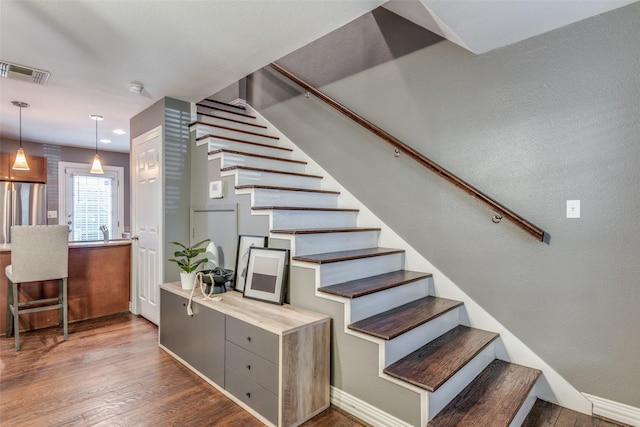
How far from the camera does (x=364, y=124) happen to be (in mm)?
2895

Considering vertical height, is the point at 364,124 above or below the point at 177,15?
below

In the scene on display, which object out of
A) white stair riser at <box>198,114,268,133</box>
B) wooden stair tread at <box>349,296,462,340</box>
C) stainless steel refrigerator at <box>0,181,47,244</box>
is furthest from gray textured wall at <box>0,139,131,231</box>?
wooden stair tread at <box>349,296,462,340</box>

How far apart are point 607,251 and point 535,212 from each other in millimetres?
417

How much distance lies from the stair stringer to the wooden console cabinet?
0.77 feet

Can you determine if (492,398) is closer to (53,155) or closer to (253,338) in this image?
(253,338)

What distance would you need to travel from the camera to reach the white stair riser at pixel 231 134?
3.40 meters

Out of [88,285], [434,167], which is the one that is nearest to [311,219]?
[434,167]

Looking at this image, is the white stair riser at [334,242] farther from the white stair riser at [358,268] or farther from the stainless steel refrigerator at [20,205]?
the stainless steel refrigerator at [20,205]

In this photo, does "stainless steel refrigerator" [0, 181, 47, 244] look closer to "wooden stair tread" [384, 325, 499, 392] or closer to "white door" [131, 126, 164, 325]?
"white door" [131, 126, 164, 325]

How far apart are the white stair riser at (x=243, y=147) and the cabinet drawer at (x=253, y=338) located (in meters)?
1.76

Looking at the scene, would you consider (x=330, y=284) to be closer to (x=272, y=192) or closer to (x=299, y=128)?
(x=272, y=192)

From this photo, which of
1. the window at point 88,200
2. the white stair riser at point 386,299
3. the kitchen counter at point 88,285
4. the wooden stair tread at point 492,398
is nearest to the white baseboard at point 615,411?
the wooden stair tread at point 492,398

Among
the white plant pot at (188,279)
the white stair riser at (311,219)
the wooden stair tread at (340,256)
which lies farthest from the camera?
the white plant pot at (188,279)

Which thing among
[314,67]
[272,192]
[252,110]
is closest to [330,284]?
→ [272,192]
